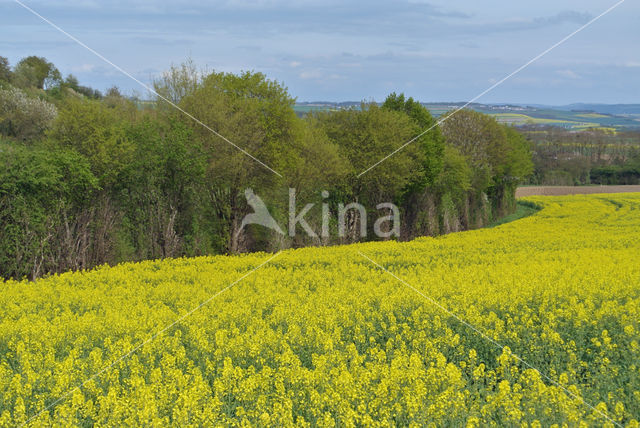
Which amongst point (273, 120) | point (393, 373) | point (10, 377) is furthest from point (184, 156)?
point (393, 373)

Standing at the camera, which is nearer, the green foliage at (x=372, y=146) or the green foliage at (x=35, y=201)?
the green foliage at (x=35, y=201)

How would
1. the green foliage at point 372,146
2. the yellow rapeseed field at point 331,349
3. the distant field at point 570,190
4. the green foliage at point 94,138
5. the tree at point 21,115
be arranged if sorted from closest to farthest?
the yellow rapeseed field at point 331,349 < the green foliage at point 94,138 < the green foliage at point 372,146 < the tree at point 21,115 < the distant field at point 570,190

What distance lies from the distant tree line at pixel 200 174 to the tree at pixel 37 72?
179 ft

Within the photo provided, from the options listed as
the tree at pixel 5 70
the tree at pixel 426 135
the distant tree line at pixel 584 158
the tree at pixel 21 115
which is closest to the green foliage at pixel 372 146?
the tree at pixel 426 135

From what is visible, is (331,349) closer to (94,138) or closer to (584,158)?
(94,138)

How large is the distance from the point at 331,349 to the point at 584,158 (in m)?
135

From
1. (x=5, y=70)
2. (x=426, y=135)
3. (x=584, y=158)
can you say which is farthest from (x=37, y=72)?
(x=584, y=158)

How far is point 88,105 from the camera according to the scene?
1040 inches

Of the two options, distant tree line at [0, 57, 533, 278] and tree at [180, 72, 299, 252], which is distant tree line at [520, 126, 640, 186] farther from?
tree at [180, 72, 299, 252]

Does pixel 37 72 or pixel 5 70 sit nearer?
pixel 5 70

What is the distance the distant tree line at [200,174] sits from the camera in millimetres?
24422

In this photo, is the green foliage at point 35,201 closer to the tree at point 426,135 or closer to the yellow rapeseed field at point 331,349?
the yellow rapeseed field at point 331,349

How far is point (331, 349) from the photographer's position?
9852mm

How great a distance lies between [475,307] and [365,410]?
226 inches
